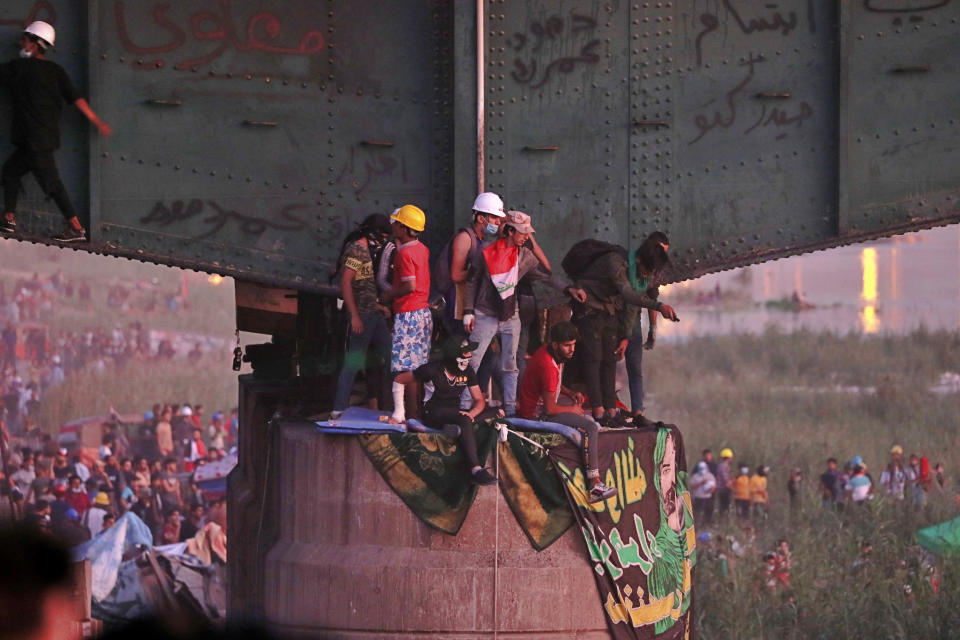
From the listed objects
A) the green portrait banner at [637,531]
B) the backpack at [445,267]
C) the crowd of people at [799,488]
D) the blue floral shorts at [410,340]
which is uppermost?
the backpack at [445,267]

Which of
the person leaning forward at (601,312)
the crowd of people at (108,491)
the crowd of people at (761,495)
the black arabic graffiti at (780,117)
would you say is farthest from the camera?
the crowd of people at (761,495)

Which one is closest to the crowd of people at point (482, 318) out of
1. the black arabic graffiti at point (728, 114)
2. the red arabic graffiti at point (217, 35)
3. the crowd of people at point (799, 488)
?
the black arabic graffiti at point (728, 114)

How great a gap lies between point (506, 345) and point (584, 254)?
45.5 inches

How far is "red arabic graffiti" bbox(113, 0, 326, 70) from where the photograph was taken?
1299cm

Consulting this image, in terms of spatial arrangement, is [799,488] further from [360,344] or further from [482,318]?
[360,344]

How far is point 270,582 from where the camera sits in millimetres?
13328

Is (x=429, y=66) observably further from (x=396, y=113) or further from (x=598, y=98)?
(x=598, y=98)

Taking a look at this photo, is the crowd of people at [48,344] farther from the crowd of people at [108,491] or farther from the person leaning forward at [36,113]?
the person leaning forward at [36,113]

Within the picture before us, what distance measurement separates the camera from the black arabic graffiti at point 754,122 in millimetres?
13867

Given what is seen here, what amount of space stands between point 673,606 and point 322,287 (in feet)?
13.6

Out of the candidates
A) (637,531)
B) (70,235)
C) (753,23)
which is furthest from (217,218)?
(753,23)

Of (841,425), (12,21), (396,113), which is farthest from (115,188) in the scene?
(841,425)

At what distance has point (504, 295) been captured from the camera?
41.8ft

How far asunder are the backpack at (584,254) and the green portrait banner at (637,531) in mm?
1466
